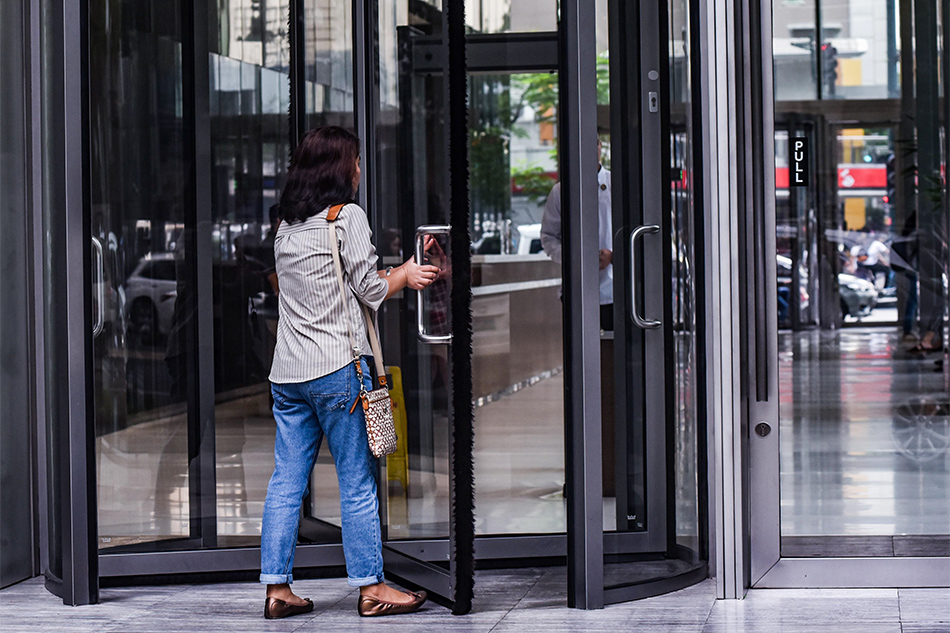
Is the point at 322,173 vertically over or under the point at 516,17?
under

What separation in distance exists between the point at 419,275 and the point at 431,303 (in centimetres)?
35

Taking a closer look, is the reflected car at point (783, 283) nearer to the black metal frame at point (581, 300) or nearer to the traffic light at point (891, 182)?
the black metal frame at point (581, 300)

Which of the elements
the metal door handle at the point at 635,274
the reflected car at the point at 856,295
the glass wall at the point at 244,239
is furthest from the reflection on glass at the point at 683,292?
the reflected car at the point at 856,295

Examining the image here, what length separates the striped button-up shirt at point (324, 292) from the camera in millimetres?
3672

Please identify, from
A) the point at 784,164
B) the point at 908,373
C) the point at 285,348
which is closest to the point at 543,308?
the point at 784,164

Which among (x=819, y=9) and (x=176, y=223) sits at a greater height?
(x=819, y=9)

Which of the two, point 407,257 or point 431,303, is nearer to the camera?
point 431,303

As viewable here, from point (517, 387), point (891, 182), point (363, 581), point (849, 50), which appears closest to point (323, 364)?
point (363, 581)

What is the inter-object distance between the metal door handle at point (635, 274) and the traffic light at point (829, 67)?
8.16 ft

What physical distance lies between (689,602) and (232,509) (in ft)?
5.58

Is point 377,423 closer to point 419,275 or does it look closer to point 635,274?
point 419,275

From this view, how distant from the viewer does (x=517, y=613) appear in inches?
148

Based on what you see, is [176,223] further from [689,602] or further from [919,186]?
[919,186]

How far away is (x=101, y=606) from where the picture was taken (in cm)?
396
